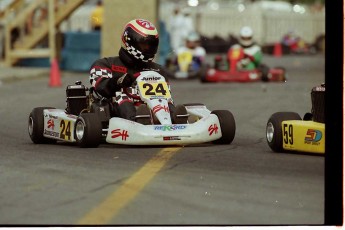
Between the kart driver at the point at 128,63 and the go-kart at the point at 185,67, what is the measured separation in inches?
505

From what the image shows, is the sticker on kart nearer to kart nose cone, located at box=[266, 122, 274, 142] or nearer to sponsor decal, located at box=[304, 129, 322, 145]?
sponsor decal, located at box=[304, 129, 322, 145]

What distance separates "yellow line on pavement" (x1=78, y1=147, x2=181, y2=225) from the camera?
6539mm

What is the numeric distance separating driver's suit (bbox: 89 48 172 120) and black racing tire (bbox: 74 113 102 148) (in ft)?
1.71

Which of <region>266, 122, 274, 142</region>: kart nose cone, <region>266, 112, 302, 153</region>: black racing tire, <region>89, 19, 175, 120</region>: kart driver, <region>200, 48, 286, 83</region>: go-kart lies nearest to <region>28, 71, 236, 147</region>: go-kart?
<region>89, 19, 175, 120</region>: kart driver

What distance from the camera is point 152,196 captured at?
7340 millimetres

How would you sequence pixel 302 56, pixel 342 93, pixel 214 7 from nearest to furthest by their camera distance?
pixel 342 93, pixel 302 56, pixel 214 7

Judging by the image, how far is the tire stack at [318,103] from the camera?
930 cm

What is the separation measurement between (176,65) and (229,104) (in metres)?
8.52

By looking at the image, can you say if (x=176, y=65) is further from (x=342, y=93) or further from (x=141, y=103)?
(x=342, y=93)

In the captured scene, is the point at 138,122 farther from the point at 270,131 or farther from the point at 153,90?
the point at 270,131

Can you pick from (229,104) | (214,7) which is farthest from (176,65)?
(214,7)

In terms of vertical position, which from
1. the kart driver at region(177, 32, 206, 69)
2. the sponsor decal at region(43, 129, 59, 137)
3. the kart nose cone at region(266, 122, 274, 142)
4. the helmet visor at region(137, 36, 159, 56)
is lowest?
the sponsor decal at region(43, 129, 59, 137)

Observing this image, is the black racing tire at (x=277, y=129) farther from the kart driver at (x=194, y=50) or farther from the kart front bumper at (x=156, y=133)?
the kart driver at (x=194, y=50)

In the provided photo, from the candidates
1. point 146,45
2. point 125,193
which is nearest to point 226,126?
point 146,45
